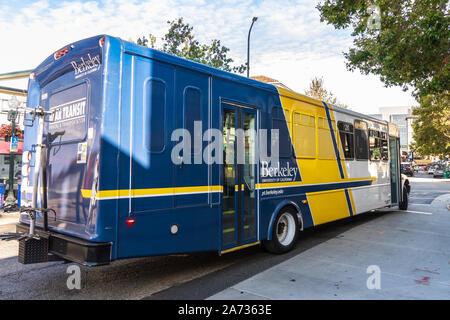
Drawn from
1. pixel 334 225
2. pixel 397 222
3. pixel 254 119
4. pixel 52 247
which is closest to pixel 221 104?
pixel 254 119

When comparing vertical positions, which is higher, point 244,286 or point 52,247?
point 52,247

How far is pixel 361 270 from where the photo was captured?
17.5 ft

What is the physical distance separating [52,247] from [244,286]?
2584 millimetres

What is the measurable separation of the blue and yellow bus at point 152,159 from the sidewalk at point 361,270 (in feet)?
2.47

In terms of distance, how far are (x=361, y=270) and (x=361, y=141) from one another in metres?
4.88

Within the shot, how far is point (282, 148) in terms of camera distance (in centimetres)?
632

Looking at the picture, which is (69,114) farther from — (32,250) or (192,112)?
(32,250)

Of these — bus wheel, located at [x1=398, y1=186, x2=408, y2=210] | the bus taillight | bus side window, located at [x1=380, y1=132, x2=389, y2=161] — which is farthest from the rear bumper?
bus wheel, located at [x1=398, y1=186, x2=408, y2=210]

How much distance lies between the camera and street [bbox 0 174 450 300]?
14.3 feet

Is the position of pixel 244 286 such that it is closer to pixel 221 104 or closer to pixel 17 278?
pixel 221 104

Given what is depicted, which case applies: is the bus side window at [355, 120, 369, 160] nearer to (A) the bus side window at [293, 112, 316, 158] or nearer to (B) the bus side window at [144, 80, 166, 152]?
(A) the bus side window at [293, 112, 316, 158]

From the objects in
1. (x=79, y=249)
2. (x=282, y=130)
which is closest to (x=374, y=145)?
(x=282, y=130)

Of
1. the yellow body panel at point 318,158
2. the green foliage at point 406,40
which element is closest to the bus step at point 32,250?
the yellow body panel at point 318,158

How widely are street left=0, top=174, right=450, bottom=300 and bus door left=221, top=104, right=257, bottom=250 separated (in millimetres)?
625
